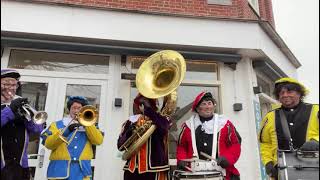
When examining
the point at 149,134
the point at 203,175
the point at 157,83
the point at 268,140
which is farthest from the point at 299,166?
the point at 157,83

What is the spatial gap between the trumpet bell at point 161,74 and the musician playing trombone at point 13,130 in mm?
1445

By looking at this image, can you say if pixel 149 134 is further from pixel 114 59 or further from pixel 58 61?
pixel 58 61

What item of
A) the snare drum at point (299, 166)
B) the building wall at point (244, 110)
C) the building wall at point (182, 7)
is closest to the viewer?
the snare drum at point (299, 166)

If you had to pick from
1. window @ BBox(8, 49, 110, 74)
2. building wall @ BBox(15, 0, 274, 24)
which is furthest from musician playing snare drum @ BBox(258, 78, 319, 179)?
window @ BBox(8, 49, 110, 74)

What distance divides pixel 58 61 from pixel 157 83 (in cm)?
258

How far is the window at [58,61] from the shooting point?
603 centimetres

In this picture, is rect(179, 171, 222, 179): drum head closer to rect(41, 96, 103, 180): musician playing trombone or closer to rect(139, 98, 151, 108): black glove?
rect(139, 98, 151, 108): black glove

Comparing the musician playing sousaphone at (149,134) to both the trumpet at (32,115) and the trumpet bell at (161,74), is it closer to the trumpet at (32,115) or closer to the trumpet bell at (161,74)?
the trumpet bell at (161,74)

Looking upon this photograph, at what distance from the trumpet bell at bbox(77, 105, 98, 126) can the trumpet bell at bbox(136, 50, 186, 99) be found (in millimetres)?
673

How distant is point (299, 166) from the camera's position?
123 inches

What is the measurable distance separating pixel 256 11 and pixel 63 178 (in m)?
6.59

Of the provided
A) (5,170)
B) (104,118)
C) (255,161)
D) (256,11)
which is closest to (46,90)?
(104,118)

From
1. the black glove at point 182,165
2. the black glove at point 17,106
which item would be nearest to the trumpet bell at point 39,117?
the black glove at point 17,106

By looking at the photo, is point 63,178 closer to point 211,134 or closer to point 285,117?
point 211,134
